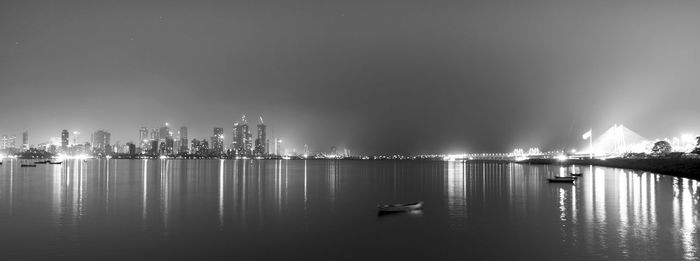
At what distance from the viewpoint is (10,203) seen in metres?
36.4

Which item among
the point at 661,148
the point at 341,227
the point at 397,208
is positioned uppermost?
the point at 661,148

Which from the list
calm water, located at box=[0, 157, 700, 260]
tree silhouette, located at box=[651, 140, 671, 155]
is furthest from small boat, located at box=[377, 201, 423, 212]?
tree silhouette, located at box=[651, 140, 671, 155]

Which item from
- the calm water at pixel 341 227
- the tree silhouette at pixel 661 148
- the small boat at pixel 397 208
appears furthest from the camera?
the tree silhouette at pixel 661 148

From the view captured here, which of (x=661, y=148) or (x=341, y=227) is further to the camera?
(x=661, y=148)

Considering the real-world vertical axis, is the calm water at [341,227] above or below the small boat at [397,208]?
below

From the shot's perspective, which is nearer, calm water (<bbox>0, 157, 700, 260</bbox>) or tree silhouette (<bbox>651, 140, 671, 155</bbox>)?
calm water (<bbox>0, 157, 700, 260</bbox>)

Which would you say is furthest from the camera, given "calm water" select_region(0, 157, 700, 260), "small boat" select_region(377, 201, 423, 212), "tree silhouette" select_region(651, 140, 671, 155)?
"tree silhouette" select_region(651, 140, 671, 155)

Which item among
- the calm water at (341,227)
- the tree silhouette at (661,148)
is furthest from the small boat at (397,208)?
the tree silhouette at (661,148)

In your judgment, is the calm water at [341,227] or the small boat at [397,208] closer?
the calm water at [341,227]

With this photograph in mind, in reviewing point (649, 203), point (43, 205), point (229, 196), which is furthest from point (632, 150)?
point (43, 205)

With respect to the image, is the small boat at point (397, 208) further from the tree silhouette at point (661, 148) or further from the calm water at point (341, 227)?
the tree silhouette at point (661, 148)

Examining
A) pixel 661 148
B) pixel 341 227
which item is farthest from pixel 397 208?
pixel 661 148

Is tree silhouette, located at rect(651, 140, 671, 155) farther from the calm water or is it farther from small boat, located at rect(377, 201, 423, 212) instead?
small boat, located at rect(377, 201, 423, 212)

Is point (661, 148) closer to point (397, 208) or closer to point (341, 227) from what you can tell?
point (397, 208)
